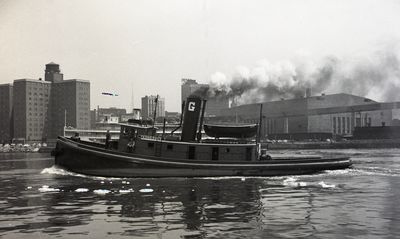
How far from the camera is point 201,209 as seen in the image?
24.3 meters

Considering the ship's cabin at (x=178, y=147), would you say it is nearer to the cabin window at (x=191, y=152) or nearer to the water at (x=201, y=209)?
the cabin window at (x=191, y=152)

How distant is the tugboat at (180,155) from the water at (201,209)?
2449mm

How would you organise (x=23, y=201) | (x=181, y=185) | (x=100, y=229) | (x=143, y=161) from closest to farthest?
(x=100, y=229), (x=23, y=201), (x=181, y=185), (x=143, y=161)

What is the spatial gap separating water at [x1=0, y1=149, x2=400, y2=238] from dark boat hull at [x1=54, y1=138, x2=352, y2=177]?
2.26 metres

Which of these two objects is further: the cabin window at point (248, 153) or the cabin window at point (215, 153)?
the cabin window at point (248, 153)

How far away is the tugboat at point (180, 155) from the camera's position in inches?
1644

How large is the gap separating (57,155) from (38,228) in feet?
95.6

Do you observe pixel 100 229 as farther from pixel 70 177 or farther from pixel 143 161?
pixel 70 177

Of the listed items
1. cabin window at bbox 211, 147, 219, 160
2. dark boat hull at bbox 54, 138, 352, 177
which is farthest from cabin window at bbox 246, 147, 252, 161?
cabin window at bbox 211, 147, 219, 160

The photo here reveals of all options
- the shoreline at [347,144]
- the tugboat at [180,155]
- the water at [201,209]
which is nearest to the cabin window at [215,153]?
the tugboat at [180,155]

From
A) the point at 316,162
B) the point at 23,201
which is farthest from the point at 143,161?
the point at 316,162

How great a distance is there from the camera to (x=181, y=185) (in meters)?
36.7

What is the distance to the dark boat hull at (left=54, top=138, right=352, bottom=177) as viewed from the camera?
41.5 meters

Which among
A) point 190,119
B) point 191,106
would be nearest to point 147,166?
point 190,119
